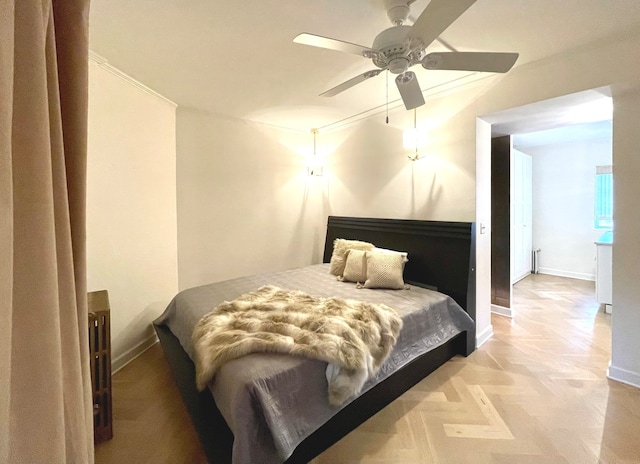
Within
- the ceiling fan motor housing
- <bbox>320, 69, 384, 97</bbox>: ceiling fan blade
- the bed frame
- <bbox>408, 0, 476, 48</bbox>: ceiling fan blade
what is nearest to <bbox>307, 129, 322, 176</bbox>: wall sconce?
the bed frame

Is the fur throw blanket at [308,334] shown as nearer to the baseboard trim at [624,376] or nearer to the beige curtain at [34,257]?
the beige curtain at [34,257]

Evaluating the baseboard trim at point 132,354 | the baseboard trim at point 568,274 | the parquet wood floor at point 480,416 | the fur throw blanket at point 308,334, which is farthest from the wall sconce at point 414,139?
the baseboard trim at point 568,274

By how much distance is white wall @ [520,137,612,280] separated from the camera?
5.01 metres

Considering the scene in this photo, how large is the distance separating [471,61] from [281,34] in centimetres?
119

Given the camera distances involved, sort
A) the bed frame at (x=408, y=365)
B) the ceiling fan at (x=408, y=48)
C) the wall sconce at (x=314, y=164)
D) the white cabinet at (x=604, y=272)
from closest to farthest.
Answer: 1. the ceiling fan at (x=408, y=48)
2. the bed frame at (x=408, y=365)
3. the white cabinet at (x=604, y=272)
4. the wall sconce at (x=314, y=164)

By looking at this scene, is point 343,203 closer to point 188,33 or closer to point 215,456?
point 188,33

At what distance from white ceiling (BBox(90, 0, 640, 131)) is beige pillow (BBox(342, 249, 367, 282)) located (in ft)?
5.45

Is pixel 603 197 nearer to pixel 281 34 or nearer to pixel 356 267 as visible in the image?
pixel 356 267

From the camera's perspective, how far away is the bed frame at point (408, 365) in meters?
1.53

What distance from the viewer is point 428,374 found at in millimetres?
2309

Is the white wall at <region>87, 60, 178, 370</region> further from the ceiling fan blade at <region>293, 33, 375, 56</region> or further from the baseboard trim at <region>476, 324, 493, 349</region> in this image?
the baseboard trim at <region>476, 324, 493, 349</region>

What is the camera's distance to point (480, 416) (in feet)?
6.07

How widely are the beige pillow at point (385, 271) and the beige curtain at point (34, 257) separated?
7.56 ft

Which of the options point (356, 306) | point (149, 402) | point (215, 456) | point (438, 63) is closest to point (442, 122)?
point (438, 63)
